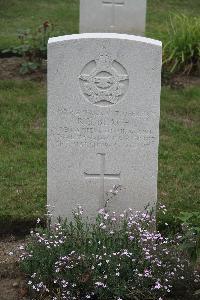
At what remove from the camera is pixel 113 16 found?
34.6ft

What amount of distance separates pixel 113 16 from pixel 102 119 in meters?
5.65

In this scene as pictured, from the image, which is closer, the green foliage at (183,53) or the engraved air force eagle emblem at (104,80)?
the engraved air force eagle emblem at (104,80)

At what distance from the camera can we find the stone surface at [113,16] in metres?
10.4

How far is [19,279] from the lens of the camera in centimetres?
502

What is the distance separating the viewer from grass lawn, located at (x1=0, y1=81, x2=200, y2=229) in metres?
6.23

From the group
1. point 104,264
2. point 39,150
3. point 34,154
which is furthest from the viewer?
point 39,150

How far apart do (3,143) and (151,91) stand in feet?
9.49

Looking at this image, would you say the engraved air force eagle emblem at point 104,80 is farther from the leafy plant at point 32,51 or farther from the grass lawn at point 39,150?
the leafy plant at point 32,51

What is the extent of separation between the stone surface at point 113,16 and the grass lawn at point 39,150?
1515mm

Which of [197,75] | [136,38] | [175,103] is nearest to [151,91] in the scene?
[136,38]

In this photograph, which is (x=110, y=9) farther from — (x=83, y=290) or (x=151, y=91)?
(x=83, y=290)

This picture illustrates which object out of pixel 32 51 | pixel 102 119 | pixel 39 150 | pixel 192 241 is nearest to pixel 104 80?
pixel 102 119

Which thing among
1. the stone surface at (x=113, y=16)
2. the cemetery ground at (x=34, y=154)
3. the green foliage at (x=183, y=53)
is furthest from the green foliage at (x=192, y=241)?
the stone surface at (x=113, y=16)

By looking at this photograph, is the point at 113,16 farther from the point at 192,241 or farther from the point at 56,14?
the point at 192,241
